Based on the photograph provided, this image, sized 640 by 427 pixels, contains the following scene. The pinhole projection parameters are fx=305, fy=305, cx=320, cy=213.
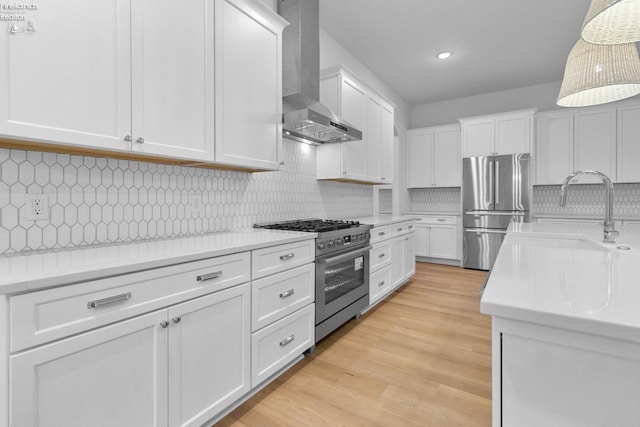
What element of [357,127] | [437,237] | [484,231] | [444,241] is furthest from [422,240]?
[357,127]

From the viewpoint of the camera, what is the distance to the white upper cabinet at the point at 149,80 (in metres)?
1.19

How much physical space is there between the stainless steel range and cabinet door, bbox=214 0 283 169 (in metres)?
0.70

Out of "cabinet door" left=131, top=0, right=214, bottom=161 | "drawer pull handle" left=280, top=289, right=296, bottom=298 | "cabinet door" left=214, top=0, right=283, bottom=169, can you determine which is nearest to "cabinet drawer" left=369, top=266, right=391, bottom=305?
"drawer pull handle" left=280, top=289, right=296, bottom=298

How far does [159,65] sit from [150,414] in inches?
63.9

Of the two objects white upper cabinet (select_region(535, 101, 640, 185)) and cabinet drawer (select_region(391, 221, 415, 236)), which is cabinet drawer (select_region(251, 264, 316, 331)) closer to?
cabinet drawer (select_region(391, 221, 415, 236))

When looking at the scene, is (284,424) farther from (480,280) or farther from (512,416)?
(480,280)

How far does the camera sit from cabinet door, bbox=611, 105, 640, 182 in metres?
4.33

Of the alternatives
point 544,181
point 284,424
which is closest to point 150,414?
point 284,424

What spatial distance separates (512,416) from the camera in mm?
696

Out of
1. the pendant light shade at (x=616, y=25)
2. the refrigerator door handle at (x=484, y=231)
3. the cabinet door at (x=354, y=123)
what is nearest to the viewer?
the pendant light shade at (x=616, y=25)

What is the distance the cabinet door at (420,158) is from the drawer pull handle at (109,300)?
546cm

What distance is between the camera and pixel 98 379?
43.7 inches

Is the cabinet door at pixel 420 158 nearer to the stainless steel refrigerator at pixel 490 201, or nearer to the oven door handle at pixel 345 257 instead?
the stainless steel refrigerator at pixel 490 201

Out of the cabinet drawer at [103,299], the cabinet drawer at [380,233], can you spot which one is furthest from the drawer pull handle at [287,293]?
the cabinet drawer at [380,233]
